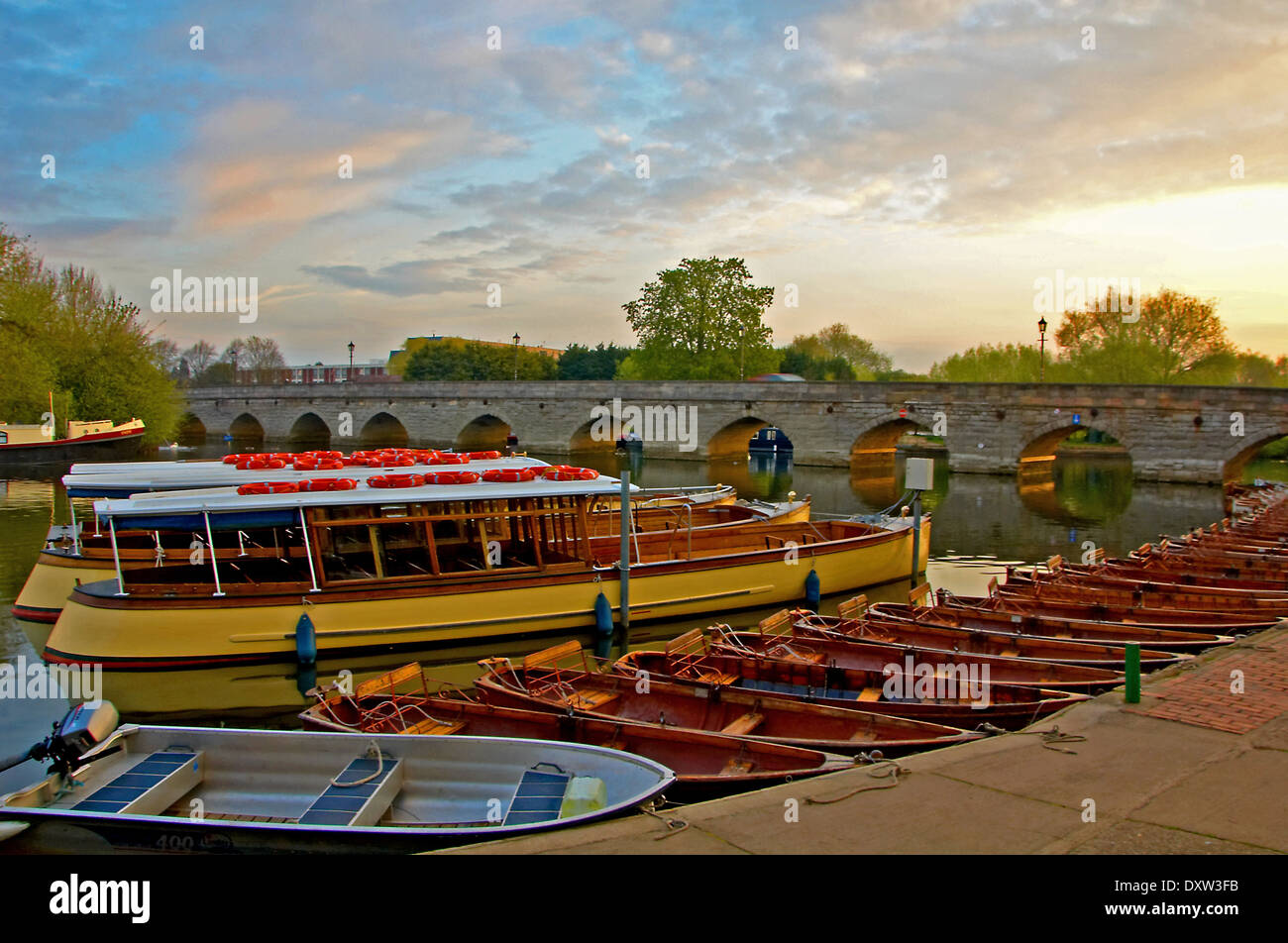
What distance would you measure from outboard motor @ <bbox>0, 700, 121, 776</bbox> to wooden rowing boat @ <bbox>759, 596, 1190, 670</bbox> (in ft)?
22.9

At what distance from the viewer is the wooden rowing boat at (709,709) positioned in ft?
25.0

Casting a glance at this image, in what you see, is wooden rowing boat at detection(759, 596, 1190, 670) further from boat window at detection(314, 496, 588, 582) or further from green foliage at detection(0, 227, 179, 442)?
green foliage at detection(0, 227, 179, 442)

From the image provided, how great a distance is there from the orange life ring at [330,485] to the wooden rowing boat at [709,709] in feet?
16.9

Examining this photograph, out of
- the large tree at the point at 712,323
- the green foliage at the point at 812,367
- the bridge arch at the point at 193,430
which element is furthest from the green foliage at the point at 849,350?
the bridge arch at the point at 193,430

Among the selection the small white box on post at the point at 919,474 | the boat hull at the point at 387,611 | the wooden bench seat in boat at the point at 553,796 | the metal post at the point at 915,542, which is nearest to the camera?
the wooden bench seat in boat at the point at 553,796

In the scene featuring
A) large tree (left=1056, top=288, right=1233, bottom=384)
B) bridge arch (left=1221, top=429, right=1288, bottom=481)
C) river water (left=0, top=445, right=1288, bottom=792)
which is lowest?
river water (left=0, top=445, right=1288, bottom=792)

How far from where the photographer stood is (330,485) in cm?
1376

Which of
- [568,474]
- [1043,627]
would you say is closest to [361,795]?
[1043,627]

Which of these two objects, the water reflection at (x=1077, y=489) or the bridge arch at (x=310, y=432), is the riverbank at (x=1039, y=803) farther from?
the bridge arch at (x=310, y=432)

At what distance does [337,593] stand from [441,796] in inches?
269

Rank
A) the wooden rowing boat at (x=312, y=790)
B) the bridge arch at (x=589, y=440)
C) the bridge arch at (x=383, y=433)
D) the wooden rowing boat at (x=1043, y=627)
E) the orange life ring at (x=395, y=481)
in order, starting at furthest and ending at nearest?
the bridge arch at (x=383, y=433), the bridge arch at (x=589, y=440), the orange life ring at (x=395, y=481), the wooden rowing boat at (x=1043, y=627), the wooden rowing boat at (x=312, y=790)

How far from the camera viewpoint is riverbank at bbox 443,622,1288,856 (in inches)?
203

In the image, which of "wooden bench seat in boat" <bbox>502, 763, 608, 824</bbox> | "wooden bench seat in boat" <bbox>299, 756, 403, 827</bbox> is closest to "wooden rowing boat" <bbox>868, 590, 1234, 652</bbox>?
"wooden bench seat in boat" <bbox>502, 763, 608, 824</bbox>
